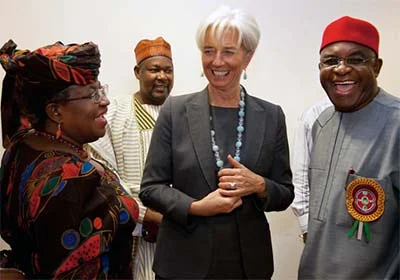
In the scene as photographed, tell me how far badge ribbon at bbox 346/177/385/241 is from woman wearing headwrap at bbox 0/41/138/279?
680 mm

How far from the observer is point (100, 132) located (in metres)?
1.46

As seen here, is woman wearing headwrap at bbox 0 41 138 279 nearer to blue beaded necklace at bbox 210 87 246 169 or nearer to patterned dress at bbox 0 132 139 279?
patterned dress at bbox 0 132 139 279

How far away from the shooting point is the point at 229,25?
5.11ft

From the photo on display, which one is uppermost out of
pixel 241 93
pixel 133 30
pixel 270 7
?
pixel 270 7

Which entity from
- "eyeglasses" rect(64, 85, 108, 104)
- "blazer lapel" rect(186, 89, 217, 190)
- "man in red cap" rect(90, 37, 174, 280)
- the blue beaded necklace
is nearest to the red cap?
the blue beaded necklace

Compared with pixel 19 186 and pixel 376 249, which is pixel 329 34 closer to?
pixel 376 249

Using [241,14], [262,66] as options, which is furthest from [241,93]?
[262,66]

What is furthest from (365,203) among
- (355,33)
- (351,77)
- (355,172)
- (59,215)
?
(59,215)

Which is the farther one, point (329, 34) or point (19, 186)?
point (329, 34)

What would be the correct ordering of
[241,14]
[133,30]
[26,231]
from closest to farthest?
[26,231], [241,14], [133,30]

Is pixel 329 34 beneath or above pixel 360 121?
above

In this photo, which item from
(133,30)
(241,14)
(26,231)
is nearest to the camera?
(26,231)

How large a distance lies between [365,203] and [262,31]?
194 cm

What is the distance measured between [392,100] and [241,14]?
22.9 inches
